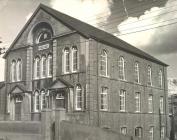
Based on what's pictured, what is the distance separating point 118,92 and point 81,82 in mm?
5305

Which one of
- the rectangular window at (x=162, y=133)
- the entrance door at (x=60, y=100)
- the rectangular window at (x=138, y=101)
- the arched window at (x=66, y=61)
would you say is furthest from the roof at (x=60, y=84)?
the rectangular window at (x=162, y=133)

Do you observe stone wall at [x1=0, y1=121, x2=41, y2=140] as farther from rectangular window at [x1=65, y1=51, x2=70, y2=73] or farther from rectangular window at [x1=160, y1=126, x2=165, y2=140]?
rectangular window at [x1=160, y1=126, x2=165, y2=140]

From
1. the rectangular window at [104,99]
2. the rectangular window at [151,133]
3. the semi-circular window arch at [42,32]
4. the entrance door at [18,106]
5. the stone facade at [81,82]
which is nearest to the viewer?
the stone facade at [81,82]

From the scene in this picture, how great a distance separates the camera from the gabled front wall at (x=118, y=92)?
26.5m

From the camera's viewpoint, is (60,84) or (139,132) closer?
(60,84)

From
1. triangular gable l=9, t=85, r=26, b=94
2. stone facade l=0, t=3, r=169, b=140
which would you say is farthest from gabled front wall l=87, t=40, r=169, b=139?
triangular gable l=9, t=85, r=26, b=94

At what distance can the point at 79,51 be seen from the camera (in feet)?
88.6

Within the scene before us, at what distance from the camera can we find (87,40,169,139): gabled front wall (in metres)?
26.5

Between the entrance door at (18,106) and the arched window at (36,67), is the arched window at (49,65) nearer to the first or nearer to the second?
the arched window at (36,67)

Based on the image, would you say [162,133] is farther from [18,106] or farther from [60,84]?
[18,106]

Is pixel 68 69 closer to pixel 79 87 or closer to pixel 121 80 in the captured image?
pixel 79 87

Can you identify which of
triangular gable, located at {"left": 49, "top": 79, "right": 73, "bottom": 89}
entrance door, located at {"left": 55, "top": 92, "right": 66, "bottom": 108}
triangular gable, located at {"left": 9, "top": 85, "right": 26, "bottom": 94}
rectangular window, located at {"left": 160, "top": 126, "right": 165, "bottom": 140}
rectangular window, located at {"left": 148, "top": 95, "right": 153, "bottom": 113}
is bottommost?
rectangular window, located at {"left": 160, "top": 126, "right": 165, "bottom": 140}

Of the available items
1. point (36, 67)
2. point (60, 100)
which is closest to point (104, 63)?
point (60, 100)

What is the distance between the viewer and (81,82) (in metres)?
26.5
